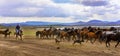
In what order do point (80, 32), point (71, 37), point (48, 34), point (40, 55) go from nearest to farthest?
point (40, 55) < point (80, 32) < point (71, 37) < point (48, 34)

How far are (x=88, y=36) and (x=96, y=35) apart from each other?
0.96 meters

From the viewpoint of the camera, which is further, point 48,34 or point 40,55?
point 48,34

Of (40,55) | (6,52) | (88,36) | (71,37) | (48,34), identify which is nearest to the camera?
(40,55)

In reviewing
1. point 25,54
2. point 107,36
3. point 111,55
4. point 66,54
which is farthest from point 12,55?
point 107,36

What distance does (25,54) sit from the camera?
79.0 ft

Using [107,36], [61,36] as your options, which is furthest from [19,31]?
[107,36]

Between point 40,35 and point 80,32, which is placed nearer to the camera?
point 80,32

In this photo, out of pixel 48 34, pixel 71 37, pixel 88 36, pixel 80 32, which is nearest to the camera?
pixel 88 36

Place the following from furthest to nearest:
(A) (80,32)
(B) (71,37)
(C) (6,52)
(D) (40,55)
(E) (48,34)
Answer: (E) (48,34) → (B) (71,37) → (A) (80,32) → (C) (6,52) → (D) (40,55)

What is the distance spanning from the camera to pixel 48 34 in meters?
48.2

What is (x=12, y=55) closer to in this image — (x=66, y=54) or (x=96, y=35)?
(x=66, y=54)

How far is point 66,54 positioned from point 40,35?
25189mm

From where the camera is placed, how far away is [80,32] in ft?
134

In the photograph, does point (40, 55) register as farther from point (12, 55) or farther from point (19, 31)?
point (19, 31)
